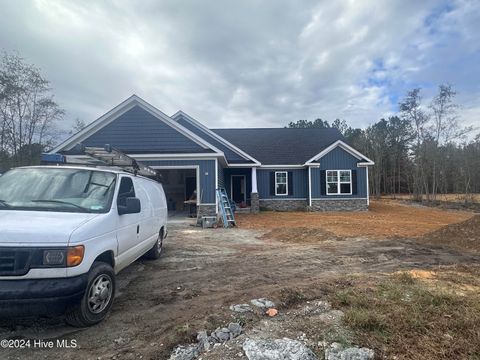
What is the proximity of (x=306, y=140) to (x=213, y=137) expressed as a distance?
937 cm

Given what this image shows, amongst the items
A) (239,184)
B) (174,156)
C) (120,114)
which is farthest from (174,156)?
(239,184)

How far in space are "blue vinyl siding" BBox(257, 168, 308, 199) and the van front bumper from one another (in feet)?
61.9

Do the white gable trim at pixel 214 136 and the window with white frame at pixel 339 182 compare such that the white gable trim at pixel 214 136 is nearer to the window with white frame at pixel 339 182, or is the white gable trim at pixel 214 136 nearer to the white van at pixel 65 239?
the window with white frame at pixel 339 182

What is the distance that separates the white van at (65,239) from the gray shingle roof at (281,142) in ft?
59.8

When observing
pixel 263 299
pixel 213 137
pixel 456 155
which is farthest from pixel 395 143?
pixel 263 299

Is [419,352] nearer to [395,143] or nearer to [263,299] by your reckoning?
[263,299]

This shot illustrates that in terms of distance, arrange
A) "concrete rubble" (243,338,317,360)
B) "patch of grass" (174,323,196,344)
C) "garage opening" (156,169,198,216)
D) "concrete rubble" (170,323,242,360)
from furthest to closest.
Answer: "garage opening" (156,169,198,216) < "patch of grass" (174,323,196,344) < "concrete rubble" (170,323,242,360) < "concrete rubble" (243,338,317,360)

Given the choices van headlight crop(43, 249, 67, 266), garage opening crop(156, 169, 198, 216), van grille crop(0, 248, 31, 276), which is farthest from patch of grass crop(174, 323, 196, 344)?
garage opening crop(156, 169, 198, 216)

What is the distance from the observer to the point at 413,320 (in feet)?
10.8

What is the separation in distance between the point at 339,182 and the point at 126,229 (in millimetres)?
18370

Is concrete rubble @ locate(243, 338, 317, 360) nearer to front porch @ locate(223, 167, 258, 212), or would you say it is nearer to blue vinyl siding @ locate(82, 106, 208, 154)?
blue vinyl siding @ locate(82, 106, 208, 154)

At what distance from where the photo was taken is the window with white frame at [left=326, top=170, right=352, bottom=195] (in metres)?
20.5

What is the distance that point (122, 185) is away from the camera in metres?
4.75

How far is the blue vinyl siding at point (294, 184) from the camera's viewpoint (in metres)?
21.6
